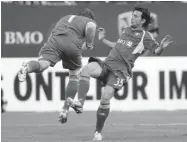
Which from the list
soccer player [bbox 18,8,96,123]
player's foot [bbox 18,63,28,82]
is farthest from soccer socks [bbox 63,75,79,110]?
player's foot [bbox 18,63,28,82]

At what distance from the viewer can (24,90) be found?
16.3 m

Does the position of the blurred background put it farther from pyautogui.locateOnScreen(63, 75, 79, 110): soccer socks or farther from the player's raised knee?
the player's raised knee

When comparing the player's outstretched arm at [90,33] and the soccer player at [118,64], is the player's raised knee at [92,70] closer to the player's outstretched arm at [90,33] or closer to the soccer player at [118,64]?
the soccer player at [118,64]

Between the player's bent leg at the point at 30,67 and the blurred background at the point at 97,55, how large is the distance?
5139mm

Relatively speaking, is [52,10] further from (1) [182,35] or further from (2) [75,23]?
(2) [75,23]

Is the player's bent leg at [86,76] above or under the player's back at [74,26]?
under

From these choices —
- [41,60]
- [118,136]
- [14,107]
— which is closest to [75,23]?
[41,60]

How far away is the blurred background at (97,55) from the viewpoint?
16.3 m

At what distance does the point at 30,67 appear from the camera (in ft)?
35.4

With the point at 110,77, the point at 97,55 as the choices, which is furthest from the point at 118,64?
the point at 97,55

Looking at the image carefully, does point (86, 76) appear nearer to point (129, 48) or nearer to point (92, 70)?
point (92, 70)

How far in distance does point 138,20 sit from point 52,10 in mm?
5792

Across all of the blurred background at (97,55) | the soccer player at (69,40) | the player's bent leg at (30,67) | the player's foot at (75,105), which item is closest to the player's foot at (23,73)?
the player's bent leg at (30,67)

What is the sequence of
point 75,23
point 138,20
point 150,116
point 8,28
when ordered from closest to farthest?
1. point 138,20
2. point 75,23
3. point 150,116
4. point 8,28
